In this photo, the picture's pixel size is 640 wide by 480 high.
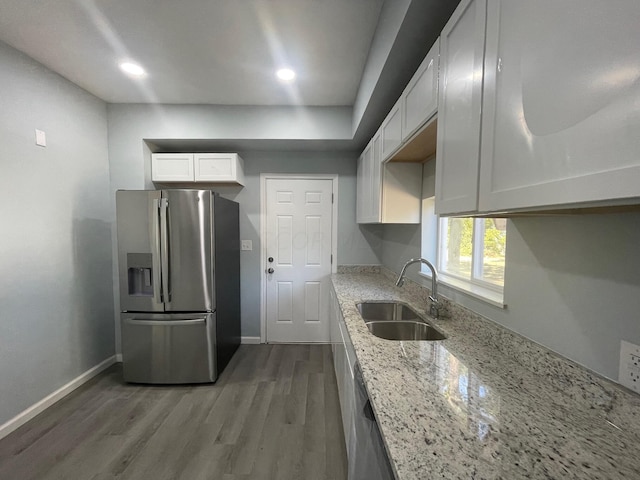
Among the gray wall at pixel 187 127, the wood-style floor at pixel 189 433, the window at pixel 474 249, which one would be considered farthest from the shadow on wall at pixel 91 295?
the window at pixel 474 249

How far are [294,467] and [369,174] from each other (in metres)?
2.24

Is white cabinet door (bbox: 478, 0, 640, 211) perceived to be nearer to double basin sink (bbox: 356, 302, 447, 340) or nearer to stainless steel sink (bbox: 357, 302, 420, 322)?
double basin sink (bbox: 356, 302, 447, 340)

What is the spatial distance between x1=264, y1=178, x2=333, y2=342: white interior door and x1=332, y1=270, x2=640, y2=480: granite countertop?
2110 millimetres

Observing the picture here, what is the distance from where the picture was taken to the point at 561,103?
55 centimetres

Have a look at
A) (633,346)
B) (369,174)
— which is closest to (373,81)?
(369,174)

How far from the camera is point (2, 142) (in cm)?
184

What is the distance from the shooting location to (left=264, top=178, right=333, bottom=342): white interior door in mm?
3238

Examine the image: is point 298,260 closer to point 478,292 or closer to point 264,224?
point 264,224

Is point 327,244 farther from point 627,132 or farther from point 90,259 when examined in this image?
point 627,132

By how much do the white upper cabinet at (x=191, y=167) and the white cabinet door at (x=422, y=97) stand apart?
1.95m

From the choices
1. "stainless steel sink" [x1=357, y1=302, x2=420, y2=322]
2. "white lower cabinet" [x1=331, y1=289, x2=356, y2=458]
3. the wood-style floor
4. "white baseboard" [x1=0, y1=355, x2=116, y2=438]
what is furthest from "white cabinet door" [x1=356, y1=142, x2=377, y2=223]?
"white baseboard" [x1=0, y1=355, x2=116, y2=438]

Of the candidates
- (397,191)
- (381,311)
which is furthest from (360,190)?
(381,311)

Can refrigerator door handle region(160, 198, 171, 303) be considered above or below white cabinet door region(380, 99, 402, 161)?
below

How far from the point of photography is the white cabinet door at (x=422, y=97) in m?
1.17
